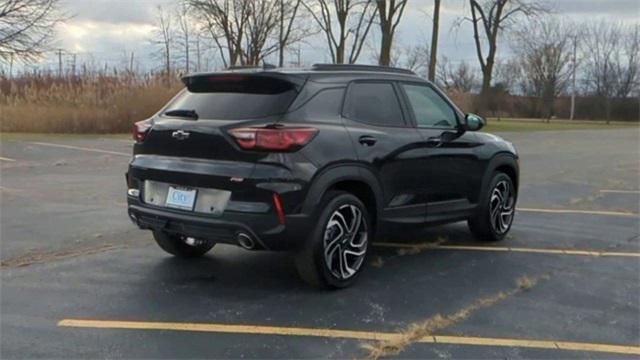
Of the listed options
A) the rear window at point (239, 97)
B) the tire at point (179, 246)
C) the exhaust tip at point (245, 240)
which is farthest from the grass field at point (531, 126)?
the exhaust tip at point (245, 240)

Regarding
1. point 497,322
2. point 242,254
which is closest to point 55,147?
point 242,254

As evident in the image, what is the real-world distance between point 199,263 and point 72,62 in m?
26.5

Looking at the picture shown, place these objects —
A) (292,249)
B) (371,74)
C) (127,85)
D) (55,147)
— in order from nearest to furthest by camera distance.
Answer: (292,249)
(371,74)
(55,147)
(127,85)

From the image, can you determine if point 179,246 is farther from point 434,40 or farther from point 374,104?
point 434,40

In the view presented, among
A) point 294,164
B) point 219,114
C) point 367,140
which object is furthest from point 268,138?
point 367,140

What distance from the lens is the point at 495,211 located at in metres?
6.97

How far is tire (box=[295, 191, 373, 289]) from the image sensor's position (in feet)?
15.9

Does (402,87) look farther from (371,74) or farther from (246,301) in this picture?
(246,301)

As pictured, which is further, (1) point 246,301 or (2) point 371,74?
(2) point 371,74

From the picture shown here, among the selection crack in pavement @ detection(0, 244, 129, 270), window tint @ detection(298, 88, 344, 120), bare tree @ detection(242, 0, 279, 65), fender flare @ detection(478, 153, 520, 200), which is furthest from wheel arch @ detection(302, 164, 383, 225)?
bare tree @ detection(242, 0, 279, 65)

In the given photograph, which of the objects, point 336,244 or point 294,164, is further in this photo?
point 336,244

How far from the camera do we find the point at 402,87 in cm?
595

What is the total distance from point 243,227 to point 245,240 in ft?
0.36

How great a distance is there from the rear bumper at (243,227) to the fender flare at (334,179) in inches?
4.8
